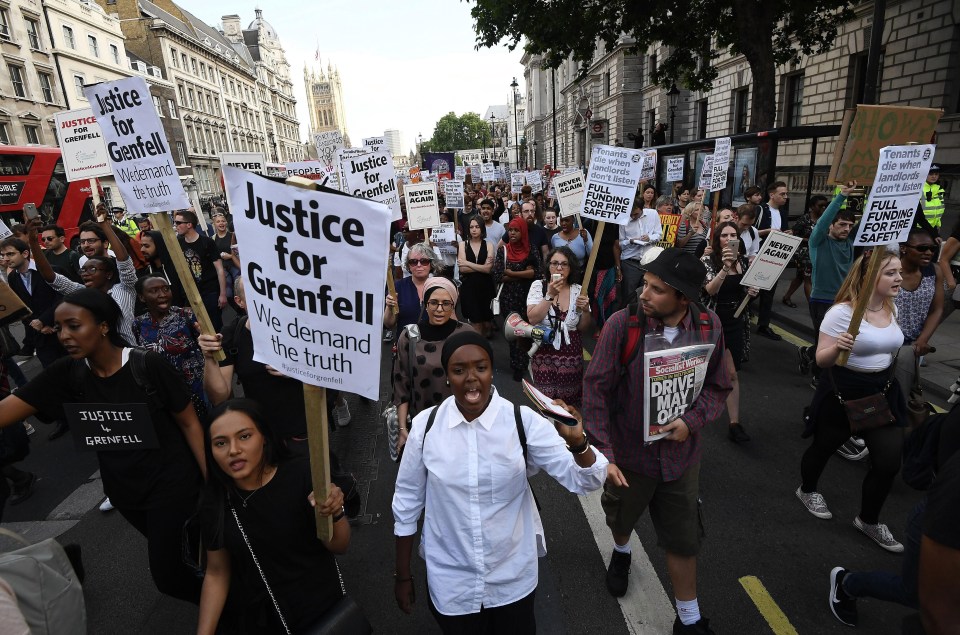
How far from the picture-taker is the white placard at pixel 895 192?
334 cm

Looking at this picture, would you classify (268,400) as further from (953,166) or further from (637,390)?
(953,166)

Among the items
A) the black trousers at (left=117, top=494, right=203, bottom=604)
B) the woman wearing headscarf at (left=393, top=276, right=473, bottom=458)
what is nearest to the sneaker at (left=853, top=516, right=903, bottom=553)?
the woman wearing headscarf at (left=393, top=276, right=473, bottom=458)

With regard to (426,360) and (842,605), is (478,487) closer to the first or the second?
(426,360)

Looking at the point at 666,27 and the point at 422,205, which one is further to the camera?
the point at 666,27

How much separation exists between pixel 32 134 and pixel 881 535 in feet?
133

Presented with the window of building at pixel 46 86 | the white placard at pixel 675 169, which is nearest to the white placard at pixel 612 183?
the white placard at pixel 675 169

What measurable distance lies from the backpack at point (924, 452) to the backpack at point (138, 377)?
10.6ft

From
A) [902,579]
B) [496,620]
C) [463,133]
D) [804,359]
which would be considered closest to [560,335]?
[496,620]

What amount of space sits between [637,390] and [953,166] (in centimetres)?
1675

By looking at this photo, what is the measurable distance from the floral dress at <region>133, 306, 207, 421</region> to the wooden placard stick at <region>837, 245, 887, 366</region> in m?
4.37

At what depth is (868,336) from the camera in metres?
3.18

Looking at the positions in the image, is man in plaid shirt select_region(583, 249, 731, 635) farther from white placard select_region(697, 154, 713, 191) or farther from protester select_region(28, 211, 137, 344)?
white placard select_region(697, 154, 713, 191)

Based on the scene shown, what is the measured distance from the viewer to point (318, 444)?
180cm

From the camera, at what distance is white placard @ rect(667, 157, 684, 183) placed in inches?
588
